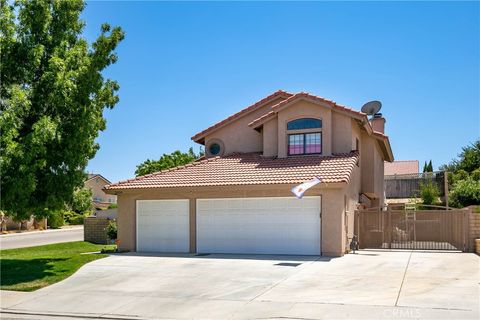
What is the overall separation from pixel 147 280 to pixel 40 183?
15.6ft

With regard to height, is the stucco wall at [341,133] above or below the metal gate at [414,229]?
above

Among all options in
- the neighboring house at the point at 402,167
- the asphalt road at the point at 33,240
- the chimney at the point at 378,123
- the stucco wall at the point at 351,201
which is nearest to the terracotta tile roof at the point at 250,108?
the stucco wall at the point at 351,201

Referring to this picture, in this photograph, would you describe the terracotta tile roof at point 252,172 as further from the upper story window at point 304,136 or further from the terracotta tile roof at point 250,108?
the terracotta tile roof at point 250,108

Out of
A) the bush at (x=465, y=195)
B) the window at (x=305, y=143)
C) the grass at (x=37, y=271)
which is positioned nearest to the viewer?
the grass at (x=37, y=271)

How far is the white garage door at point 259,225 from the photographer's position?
1917cm

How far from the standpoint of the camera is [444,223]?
20062 millimetres

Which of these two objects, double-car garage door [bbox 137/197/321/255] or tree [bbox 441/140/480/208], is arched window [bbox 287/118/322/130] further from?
tree [bbox 441/140/480/208]

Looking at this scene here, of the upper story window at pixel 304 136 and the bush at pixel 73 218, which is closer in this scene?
the upper story window at pixel 304 136

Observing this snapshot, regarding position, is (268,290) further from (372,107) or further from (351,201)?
(372,107)

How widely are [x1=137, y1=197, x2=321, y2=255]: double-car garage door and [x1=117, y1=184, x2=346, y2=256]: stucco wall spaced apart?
0.22 meters

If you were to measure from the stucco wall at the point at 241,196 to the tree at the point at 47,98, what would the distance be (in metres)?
5.42

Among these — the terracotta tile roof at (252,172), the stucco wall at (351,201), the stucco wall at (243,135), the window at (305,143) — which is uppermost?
the stucco wall at (243,135)

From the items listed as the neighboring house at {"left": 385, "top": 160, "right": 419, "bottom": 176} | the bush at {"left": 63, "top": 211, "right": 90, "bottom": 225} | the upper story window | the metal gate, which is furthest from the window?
the bush at {"left": 63, "top": 211, "right": 90, "bottom": 225}

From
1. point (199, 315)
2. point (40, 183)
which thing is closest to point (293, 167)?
point (40, 183)
